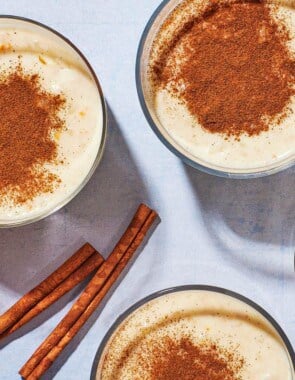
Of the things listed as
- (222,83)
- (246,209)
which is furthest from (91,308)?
(222,83)

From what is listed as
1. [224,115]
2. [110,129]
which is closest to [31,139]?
[110,129]

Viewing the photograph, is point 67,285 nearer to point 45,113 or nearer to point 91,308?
point 91,308

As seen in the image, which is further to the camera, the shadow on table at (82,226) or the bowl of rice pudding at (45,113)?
the shadow on table at (82,226)

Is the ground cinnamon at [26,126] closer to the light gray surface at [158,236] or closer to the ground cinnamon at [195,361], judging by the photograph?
the light gray surface at [158,236]

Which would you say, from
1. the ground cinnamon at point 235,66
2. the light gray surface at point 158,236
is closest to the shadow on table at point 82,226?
the light gray surface at point 158,236

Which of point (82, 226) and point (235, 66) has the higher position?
point (235, 66)

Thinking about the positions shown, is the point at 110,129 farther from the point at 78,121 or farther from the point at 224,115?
the point at 224,115

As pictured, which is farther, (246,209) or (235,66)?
(246,209)
